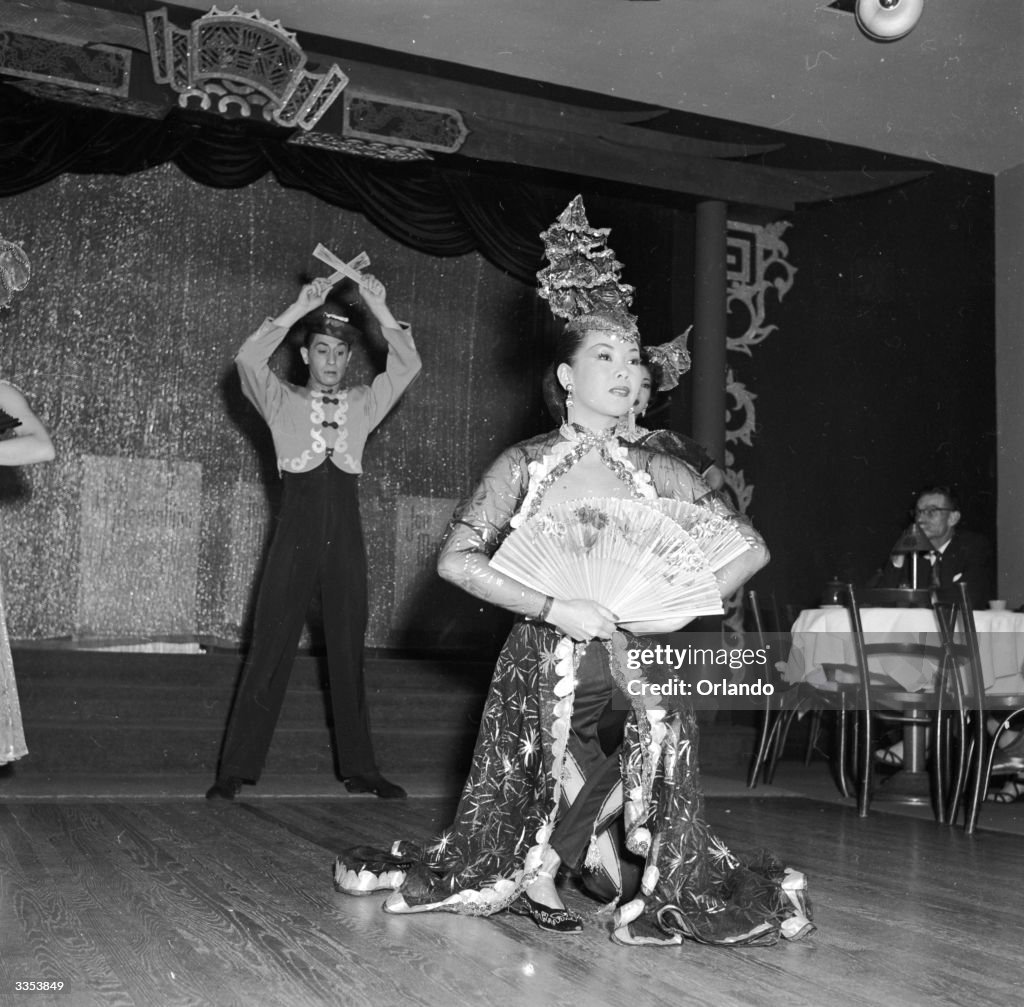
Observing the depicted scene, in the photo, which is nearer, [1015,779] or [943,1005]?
[943,1005]

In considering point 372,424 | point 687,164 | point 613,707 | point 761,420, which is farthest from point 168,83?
point 613,707

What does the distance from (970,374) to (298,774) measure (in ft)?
16.6

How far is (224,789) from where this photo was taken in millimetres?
4371

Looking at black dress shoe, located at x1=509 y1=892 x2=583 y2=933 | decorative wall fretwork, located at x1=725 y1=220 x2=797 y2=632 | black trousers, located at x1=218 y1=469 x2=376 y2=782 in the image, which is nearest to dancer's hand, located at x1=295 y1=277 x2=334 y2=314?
black trousers, located at x1=218 y1=469 x2=376 y2=782

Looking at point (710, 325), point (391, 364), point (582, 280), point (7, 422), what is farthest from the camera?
point (710, 325)

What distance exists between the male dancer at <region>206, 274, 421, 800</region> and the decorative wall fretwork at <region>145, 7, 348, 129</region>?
1627 millimetres

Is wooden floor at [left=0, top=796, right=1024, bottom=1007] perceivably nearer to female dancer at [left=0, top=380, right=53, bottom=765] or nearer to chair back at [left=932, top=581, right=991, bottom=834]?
female dancer at [left=0, top=380, right=53, bottom=765]

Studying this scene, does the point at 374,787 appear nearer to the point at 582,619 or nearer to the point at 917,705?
the point at 917,705

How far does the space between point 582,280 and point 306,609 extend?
2324 millimetres

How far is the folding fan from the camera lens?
2.34m

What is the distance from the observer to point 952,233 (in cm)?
785

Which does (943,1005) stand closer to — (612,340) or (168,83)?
(612,340)

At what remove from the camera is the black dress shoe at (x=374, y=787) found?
450cm

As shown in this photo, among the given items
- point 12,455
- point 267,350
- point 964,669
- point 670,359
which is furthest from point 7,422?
point 964,669
